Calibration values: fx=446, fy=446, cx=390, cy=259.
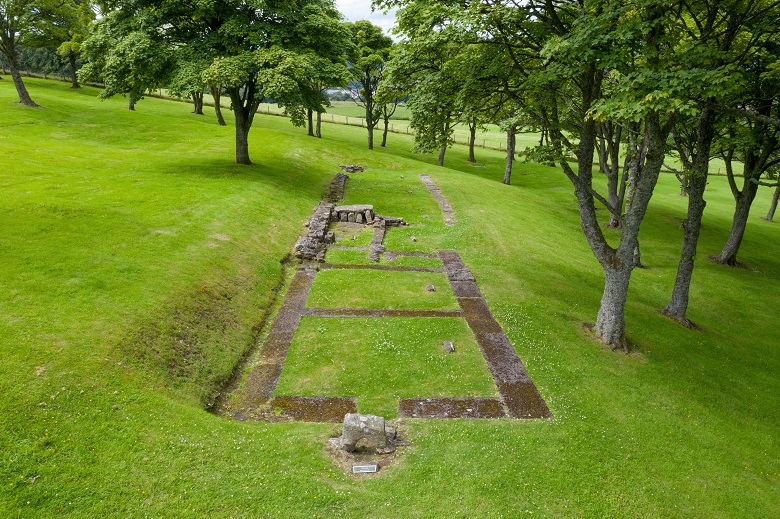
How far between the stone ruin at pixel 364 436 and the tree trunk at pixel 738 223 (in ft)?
100

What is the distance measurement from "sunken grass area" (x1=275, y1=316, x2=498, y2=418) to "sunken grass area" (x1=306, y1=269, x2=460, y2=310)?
139 cm

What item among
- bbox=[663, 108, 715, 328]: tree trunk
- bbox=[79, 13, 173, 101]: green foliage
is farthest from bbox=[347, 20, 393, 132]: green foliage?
bbox=[663, 108, 715, 328]: tree trunk

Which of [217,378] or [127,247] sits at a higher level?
[127,247]

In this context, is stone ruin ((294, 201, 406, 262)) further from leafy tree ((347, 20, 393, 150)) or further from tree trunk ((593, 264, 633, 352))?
leafy tree ((347, 20, 393, 150))

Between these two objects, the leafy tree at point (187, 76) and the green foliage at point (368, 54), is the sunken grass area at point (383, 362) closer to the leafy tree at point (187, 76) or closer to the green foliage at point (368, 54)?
the leafy tree at point (187, 76)

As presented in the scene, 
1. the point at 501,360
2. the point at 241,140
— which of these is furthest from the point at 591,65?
the point at 241,140

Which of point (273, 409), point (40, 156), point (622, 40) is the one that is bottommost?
point (273, 409)

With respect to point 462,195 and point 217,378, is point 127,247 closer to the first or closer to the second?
point 217,378

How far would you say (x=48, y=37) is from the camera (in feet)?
198

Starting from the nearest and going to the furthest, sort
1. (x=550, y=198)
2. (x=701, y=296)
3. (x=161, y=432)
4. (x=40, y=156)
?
(x=161, y=432) → (x=701, y=296) → (x=40, y=156) → (x=550, y=198)

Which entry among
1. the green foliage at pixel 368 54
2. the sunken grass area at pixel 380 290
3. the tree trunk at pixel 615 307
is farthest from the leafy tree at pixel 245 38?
the green foliage at pixel 368 54

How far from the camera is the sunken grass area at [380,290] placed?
19.8 meters

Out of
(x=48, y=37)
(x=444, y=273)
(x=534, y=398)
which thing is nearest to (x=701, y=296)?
(x=444, y=273)

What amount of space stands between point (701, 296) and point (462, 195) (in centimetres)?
1977
